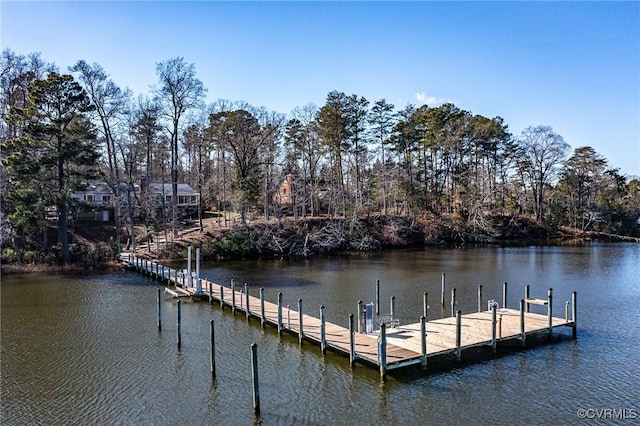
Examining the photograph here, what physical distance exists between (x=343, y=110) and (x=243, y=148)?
11.6m

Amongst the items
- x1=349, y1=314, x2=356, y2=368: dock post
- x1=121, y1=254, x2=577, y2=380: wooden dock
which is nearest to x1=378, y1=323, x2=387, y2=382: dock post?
x1=121, y1=254, x2=577, y2=380: wooden dock

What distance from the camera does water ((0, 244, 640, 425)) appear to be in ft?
40.4

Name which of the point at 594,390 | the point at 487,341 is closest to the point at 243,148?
the point at 487,341

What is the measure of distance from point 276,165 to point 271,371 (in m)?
35.7

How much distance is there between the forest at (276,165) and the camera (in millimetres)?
32719

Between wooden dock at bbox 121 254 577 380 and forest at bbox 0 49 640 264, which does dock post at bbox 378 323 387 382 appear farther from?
forest at bbox 0 49 640 264

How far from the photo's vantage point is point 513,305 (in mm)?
23000

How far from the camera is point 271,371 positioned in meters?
14.9

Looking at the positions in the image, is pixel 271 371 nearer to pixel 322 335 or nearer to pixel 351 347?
pixel 322 335

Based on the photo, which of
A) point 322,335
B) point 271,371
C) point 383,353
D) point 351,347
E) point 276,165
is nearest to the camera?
point 383,353

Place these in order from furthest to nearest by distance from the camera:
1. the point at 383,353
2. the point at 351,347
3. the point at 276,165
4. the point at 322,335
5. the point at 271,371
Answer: the point at 276,165
the point at 322,335
the point at 351,347
the point at 271,371
the point at 383,353

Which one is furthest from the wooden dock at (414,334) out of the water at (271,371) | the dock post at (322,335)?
the water at (271,371)

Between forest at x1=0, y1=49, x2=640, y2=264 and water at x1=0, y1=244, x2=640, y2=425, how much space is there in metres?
9.46

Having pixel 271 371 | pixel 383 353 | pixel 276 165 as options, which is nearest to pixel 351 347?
pixel 383 353
